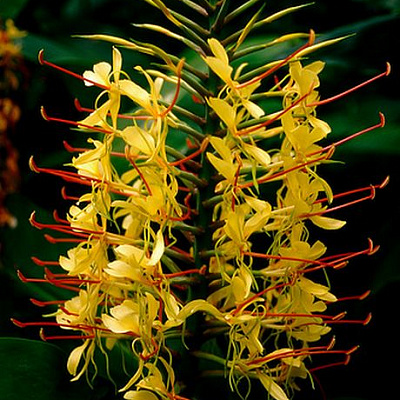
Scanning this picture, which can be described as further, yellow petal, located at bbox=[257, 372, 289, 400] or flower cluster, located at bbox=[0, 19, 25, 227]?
flower cluster, located at bbox=[0, 19, 25, 227]

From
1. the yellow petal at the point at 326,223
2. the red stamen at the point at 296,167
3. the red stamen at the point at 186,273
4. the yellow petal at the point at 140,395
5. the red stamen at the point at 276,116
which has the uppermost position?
the red stamen at the point at 276,116

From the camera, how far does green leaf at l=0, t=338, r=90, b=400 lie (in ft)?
2.70

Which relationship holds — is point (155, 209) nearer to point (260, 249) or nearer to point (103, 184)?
point (103, 184)

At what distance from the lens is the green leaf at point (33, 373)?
2.70 ft

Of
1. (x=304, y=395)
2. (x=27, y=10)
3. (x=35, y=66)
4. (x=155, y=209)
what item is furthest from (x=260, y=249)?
(x=27, y=10)

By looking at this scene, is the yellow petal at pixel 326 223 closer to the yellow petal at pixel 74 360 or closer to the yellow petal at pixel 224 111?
the yellow petal at pixel 224 111

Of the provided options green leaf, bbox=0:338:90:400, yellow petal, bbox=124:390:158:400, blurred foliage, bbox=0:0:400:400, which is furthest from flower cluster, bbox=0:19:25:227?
yellow petal, bbox=124:390:158:400

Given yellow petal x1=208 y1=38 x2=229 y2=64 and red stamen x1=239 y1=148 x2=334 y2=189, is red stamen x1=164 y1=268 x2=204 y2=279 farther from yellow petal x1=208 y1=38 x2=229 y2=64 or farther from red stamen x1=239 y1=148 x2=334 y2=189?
yellow petal x1=208 y1=38 x2=229 y2=64

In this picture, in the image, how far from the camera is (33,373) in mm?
842

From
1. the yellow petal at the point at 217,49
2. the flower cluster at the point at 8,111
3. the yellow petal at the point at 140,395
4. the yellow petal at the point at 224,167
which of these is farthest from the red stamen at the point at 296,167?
the flower cluster at the point at 8,111

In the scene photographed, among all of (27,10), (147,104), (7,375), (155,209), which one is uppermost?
(27,10)

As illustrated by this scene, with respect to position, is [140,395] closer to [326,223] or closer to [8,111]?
[326,223]

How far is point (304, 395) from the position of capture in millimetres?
1032

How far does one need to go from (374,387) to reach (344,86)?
1.80ft
